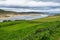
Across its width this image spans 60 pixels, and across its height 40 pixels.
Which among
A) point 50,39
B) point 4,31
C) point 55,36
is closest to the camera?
point 50,39

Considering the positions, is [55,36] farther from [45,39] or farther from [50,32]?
[45,39]

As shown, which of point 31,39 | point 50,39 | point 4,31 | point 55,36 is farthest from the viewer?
point 4,31

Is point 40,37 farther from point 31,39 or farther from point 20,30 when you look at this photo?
point 20,30

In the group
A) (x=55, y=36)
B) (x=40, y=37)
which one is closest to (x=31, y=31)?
(x=55, y=36)

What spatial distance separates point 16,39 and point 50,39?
278 inches

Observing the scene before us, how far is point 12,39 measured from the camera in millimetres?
53781

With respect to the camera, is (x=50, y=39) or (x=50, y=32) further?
(x=50, y=32)

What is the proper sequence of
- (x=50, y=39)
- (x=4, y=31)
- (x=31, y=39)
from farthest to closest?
(x=4, y=31) → (x=50, y=39) → (x=31, y=39)

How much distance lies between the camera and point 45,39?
49.0m

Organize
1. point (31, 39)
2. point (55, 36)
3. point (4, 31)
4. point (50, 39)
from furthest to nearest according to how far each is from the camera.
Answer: point (4, 31), point (55, 36), point (50, 39), point (31, 39)

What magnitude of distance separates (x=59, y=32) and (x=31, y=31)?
6336 millimetres

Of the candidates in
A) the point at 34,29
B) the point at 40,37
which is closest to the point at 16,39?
the point at 40,37

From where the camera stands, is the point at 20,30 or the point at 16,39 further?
the point at 20,30

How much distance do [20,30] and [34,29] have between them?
346 centimetres
